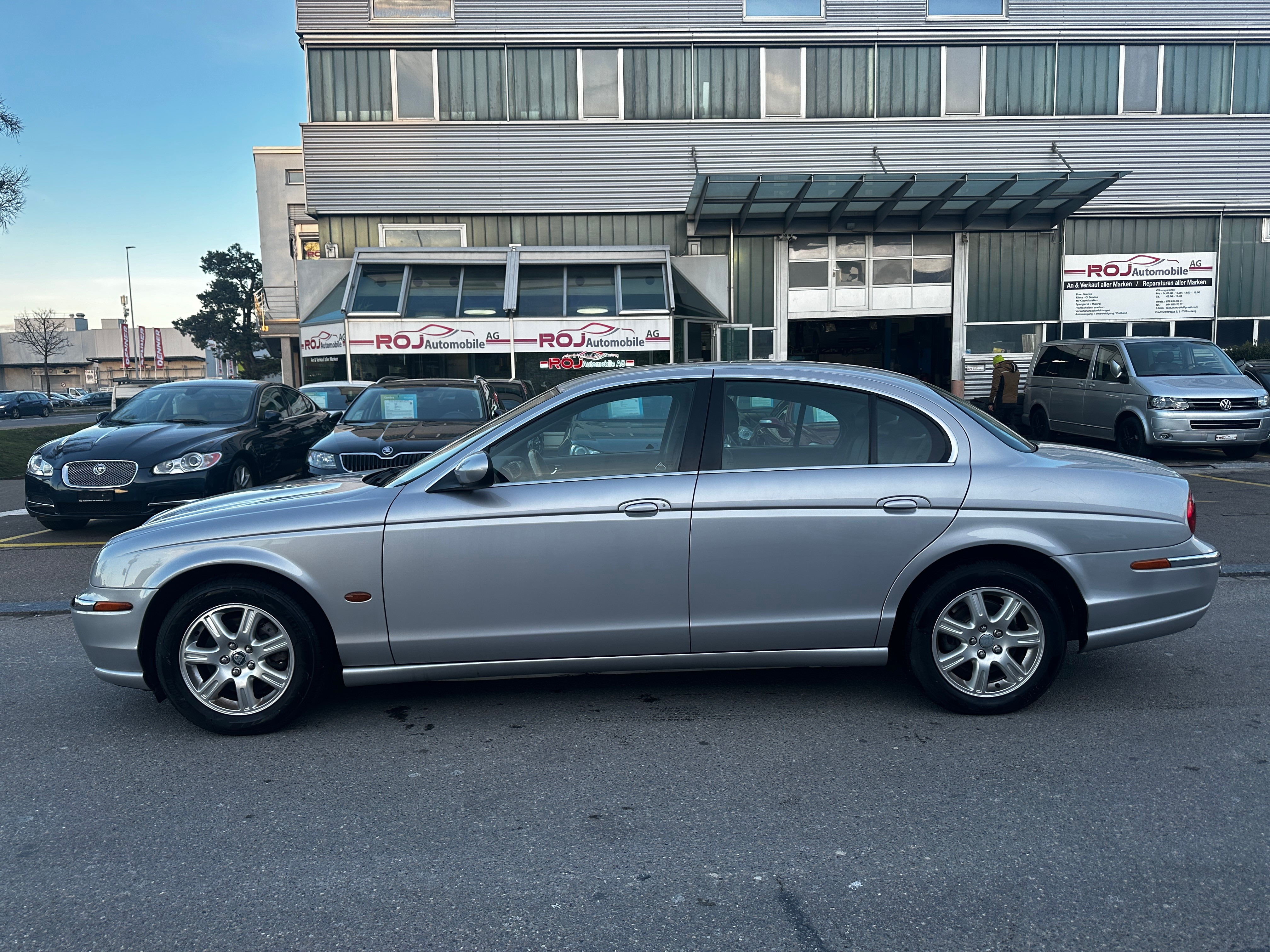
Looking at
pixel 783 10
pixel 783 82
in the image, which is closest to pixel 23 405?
pixel 783 82

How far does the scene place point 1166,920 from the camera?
2.72m

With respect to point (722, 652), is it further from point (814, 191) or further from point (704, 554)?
point (814, 191)

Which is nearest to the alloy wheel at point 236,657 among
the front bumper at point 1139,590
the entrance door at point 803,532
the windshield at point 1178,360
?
the entrance door at point 803,532

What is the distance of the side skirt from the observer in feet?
13.8

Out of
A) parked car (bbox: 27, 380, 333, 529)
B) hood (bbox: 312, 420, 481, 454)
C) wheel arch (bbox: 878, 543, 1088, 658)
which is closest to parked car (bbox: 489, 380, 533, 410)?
hood (bbox: 312, 420, 481, 454)

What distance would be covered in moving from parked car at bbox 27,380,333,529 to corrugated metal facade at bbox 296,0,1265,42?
A: 523 inches

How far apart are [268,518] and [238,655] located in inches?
24.5

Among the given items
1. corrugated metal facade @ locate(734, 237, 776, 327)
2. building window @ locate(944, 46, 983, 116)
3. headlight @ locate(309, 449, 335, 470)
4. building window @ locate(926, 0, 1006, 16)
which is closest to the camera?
headlight @ locate(309, 449, 335, 470)

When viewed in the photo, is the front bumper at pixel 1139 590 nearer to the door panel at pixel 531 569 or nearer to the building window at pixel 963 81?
the door panel at pixel 531 569

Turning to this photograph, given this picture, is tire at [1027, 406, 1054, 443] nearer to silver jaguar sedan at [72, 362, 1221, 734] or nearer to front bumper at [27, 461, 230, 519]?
silver jaguar sedan at [72, 362, 1221, 734]

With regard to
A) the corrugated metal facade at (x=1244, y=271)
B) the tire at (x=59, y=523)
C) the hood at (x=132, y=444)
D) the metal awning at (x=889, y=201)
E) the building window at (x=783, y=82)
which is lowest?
the tire at (x=59, y=523)

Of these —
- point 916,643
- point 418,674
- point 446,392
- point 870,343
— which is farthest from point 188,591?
point 870,343

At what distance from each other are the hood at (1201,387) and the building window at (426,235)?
14.1 meters

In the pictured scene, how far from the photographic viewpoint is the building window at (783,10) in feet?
68.9
